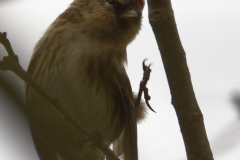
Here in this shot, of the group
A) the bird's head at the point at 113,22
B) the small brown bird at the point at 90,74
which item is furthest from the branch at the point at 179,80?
the bird's head at the point at 113,22

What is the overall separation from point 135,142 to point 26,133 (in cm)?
269

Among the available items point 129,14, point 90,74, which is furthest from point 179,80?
point 129,14

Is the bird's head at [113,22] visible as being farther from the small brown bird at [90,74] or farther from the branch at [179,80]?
the branch at [179,80]

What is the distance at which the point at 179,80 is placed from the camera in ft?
7.44

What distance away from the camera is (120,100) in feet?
12.3

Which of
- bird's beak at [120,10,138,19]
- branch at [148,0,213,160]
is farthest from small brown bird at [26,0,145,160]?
branch at [148,0,213,160]

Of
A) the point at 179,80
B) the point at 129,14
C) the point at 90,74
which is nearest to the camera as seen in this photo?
the point at 179,80

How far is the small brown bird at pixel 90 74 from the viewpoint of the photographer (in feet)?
11.5

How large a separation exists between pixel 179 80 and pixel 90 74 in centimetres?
141

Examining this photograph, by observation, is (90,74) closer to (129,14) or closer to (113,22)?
(113,22)

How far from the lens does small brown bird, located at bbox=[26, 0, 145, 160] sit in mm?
3502

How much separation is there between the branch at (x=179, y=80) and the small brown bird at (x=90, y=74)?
1.27m

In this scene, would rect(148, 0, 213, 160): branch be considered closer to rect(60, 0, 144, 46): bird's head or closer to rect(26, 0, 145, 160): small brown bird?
rect(26, 0, 145, 160): small brown bird

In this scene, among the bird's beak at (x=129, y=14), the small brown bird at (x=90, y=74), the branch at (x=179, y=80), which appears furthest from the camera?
the bird's beak at (x=129, y=14)
